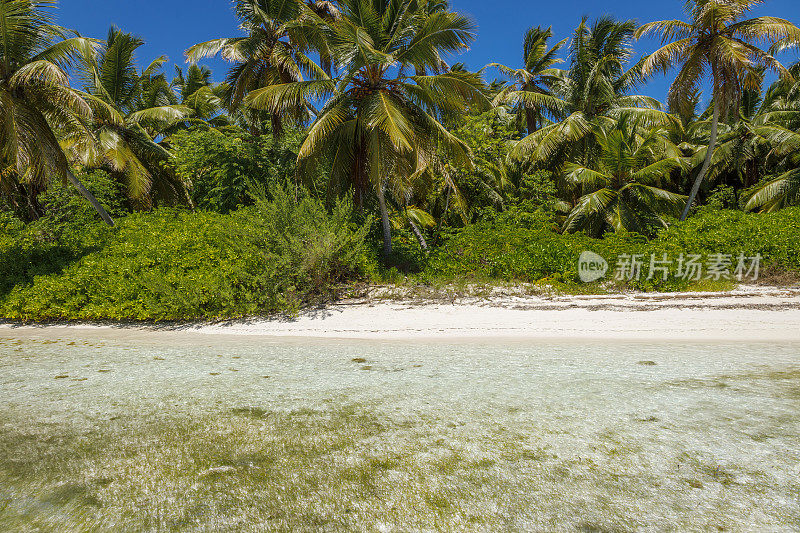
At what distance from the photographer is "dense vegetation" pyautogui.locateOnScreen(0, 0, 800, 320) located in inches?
330

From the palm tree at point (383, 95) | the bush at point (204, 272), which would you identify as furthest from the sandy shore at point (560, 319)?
the palm tree at point (383, 95)

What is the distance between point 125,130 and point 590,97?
17563 mm

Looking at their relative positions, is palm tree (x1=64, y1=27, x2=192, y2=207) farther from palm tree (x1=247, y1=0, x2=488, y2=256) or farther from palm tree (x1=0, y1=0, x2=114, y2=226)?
palm tree (x1=247, y1=0, x2=488, y2=256)

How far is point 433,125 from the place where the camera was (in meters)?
10.6

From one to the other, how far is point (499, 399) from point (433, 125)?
8522mm

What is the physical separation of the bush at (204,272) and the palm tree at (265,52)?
4.88m

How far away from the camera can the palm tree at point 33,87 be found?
857 centimetres

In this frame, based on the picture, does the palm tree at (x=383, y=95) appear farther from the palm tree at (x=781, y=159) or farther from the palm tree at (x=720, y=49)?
the palm tree at (x=781, y=159)

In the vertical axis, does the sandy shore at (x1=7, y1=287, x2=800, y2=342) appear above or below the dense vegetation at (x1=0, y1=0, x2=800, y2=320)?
below

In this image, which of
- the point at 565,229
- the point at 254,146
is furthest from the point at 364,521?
the point at 565,229

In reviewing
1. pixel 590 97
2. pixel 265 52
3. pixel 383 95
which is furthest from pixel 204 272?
pixel 590 97

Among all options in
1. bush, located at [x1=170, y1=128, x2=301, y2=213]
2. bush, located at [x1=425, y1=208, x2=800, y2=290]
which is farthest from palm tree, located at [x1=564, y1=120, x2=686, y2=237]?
bush, located at [x1=170, y1=128, x2=301, y2=213]

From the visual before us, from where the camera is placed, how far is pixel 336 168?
35.7 feet

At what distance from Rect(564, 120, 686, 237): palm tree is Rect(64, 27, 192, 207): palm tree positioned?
14.9 metres
